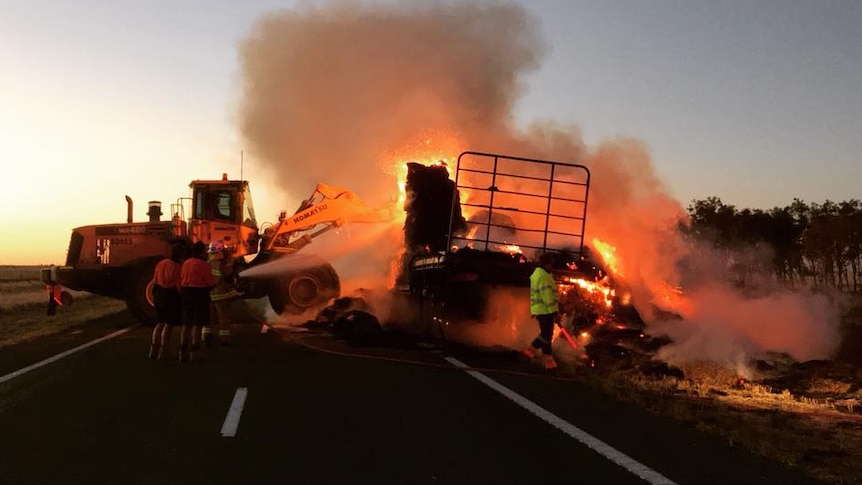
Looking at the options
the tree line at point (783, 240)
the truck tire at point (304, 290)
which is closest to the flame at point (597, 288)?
the truck tire at point (304, 290)

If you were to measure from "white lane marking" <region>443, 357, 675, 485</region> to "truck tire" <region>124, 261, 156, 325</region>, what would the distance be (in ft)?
32.1

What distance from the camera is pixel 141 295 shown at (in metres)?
16.0

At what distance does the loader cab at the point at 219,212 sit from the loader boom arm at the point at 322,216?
89 cm

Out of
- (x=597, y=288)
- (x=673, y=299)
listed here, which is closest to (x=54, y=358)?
(x=597, y=288)

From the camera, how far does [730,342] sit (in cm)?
1222

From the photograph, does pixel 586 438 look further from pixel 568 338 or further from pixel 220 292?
pixel 220 292

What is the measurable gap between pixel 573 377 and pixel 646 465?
4595 millimetres

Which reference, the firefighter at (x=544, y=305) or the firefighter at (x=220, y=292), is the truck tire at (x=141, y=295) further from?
the firefighter at (x=544, y=305)

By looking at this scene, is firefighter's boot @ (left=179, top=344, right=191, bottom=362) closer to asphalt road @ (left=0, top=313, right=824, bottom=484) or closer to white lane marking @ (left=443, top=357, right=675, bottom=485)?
asphalt road @ (left=0, top=313, right=824, bottom=484)

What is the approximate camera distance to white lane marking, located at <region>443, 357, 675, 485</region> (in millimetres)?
5020

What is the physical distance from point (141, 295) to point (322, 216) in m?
4.79

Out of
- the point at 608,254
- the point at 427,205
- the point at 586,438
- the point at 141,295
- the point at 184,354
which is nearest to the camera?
the point at 586,438

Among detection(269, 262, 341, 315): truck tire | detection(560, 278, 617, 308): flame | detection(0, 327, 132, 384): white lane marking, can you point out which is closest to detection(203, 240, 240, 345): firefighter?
detection(0, 327, 132, 384): white lane marking

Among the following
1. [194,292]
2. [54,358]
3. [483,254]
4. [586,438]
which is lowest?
[54,358]
